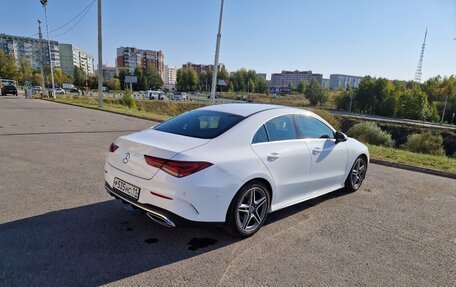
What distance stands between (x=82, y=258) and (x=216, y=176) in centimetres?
152

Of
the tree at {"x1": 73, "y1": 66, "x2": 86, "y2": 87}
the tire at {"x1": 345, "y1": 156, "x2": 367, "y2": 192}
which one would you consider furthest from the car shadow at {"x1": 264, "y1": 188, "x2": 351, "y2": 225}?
the tree at {"x1": 73, "y1": 66, "x2": 86, "y2": 87}

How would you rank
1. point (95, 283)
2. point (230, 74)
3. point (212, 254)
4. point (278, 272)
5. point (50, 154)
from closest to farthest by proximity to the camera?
point (95, 283) → point (278, 272) → point (212, 254) → point (50, 154) → point (230, 74)

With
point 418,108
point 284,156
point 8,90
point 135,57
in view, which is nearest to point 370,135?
point 284,156

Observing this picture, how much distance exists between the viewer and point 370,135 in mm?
21406

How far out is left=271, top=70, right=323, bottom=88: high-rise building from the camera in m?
174

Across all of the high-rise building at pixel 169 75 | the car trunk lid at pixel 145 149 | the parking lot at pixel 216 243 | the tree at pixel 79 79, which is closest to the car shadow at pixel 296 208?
the parking lot at pixel 216 243

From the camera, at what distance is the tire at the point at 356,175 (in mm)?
5316

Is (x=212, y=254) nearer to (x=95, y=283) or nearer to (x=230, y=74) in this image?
(x=95, y=283)

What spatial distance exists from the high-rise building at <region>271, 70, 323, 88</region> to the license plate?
175816 millimetres

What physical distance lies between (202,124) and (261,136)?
0.77 m

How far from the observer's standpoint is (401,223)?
427 cm

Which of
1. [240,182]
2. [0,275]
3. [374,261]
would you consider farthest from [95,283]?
[374,261]

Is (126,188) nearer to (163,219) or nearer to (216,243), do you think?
(163,219)

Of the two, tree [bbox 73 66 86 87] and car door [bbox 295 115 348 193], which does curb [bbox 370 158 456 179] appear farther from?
tree [bbox 73 66 86 87]
